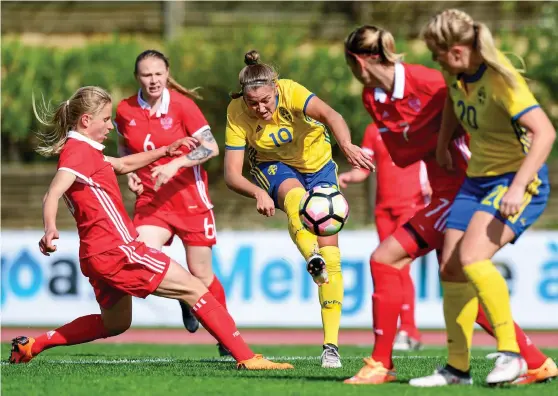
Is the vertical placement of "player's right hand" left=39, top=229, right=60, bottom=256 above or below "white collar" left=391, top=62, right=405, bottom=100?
below

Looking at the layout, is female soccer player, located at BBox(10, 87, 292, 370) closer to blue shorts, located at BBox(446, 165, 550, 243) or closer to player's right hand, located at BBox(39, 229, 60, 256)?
player's right hand, located at BBox(39, 229, 60, 256)

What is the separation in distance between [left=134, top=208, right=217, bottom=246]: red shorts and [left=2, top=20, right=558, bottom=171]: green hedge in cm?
1204

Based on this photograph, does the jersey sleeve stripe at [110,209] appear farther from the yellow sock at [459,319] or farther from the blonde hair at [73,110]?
the yellow sock at [459,319]

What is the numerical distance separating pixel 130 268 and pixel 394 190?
4.48 m

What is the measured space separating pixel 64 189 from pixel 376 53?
209 cm

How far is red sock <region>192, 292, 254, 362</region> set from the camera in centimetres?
723

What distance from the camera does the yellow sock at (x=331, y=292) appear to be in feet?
25.6

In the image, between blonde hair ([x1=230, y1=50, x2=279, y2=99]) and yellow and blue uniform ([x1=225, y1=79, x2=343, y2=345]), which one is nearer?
blonde hair ([x1=230, y1=50, x2=279, y2=99])

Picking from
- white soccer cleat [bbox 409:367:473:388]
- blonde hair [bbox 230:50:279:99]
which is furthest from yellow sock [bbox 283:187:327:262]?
white soccer cleat [bbox 409:367:473:388]

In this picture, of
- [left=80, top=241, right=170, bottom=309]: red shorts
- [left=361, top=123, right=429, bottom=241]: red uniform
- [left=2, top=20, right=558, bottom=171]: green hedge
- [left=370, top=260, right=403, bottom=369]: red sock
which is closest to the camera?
[left=370, top=260, right=403, bottom=369]: red sock

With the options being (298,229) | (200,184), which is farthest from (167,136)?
(298,229)

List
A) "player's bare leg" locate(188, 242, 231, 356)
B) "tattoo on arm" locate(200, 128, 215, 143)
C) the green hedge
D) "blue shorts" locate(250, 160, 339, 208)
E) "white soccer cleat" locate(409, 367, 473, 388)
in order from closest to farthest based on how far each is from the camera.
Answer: "white soccer cleat" locate(409, 367, 473, 388) → "blue shorts" locate(250, 160, 339, 208) → "tattoo on arm" locate(200, 128, 215, 143) → "player's bare leg" locate(188, 242, 231, 356) → the green hedge

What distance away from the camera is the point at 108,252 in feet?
23.0

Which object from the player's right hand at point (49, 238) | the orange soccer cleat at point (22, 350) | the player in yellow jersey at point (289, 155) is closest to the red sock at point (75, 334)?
the orange soccer cleat at point (22, 350)
